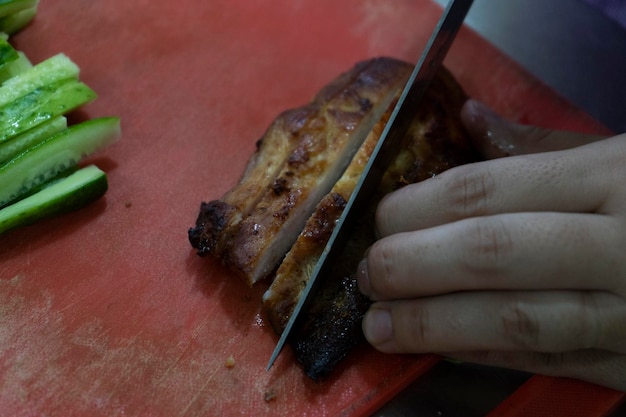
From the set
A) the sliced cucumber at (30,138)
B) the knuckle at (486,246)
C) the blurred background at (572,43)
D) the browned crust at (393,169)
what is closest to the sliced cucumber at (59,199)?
the sliced cucumber at (30,138)

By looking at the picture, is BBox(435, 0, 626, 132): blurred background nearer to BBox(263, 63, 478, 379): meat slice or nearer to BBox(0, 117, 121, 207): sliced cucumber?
BBox(263, 63, 478, 379): meat slice

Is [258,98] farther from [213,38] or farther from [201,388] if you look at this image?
[201,388]

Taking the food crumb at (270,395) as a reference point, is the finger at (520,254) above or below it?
above

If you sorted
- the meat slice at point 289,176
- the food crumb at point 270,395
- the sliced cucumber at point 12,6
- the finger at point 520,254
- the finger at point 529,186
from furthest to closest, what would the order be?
1. the sliced cucumber at point 12,6
2. the meat slice at point 289,176
3. the food crumb at point 270,395
4. the finger at point 529,186
5. the finger at point 520,254

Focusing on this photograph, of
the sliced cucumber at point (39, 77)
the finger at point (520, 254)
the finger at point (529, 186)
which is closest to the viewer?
the finger at point (520, 254)

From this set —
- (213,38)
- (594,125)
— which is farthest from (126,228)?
(594,125)

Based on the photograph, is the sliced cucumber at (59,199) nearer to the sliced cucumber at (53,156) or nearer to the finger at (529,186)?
the sliced cucumber at (53,156)
